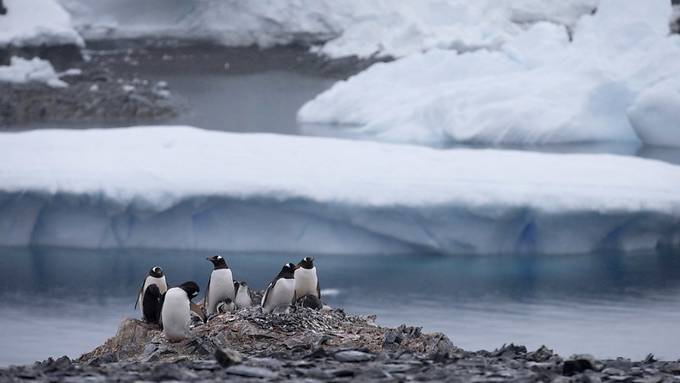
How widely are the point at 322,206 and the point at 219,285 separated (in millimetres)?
3454

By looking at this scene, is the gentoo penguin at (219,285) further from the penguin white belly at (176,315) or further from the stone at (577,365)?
the stone at (577,365)

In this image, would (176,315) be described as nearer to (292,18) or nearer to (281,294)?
(281,294)

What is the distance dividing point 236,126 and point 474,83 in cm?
341

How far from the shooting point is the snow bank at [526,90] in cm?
1484

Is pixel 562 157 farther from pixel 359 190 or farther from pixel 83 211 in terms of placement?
pixel 83 211

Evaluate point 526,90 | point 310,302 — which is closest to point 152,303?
point 310,302

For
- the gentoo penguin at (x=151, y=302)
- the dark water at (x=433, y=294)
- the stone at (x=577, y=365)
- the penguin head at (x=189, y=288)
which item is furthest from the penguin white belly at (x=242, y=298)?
the stone at (x=577, y=365)

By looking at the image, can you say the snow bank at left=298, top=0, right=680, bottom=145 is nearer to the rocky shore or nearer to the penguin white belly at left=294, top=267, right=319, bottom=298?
the penguin white belly at left=294, top=267, right=319, bottom=298

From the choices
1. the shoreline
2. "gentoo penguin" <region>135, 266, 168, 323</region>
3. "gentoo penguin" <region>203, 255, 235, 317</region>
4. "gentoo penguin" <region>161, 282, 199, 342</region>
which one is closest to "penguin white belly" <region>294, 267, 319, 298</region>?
"gentoo penguin" <region>203, 255, 235, 317</region>

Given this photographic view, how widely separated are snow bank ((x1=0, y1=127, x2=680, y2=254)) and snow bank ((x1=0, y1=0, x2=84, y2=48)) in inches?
417

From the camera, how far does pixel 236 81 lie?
20422 millimetres

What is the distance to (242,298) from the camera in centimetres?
599

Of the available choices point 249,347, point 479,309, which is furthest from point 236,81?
point 249,347

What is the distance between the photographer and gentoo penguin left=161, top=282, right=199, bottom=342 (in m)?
5.02
